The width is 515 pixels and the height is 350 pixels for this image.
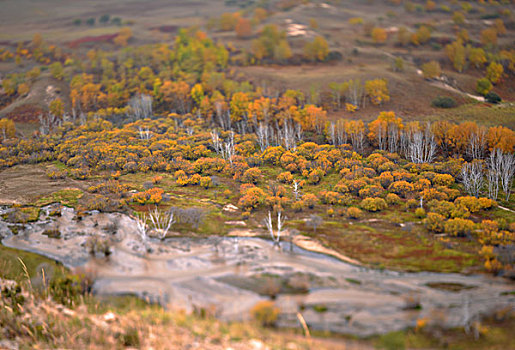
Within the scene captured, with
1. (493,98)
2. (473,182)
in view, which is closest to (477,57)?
(493,98)

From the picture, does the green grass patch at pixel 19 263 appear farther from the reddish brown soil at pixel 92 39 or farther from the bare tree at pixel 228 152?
the reddish brown soil at pixel 92 39

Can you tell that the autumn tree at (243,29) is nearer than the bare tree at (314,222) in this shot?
No

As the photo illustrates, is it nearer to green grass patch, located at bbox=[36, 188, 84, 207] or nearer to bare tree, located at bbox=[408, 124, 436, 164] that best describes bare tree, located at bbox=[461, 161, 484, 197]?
bare tree, located at bbox=[408, 124, 436, 164]

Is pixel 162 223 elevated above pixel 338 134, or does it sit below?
below

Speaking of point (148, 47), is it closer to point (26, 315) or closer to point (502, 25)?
point (26, 315)

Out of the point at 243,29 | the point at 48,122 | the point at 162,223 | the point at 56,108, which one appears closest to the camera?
the point at 162,223

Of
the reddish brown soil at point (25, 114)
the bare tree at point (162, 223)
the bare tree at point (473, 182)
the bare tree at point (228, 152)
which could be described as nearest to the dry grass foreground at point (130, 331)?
the bare tree at point (162, 223)

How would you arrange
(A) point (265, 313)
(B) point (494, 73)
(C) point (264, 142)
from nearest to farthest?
(A) point (265, 313) → (C) point (264, 142) → (B) point (494, 73)

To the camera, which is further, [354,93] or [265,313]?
[354,93]

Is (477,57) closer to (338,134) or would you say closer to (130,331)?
(338,134)
